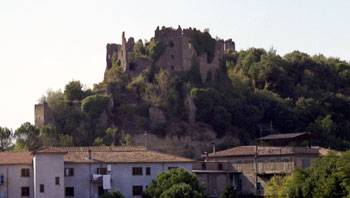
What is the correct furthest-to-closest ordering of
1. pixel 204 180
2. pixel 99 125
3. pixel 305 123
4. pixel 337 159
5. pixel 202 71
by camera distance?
pixel 202 71 → pixel 305 123 → pixel 99 125 → pixel 204 180 → pixel 337 159

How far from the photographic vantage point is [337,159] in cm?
5928

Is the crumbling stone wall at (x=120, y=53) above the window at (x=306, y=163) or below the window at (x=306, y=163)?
above

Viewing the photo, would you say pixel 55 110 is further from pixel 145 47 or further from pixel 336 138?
pixel 336 138

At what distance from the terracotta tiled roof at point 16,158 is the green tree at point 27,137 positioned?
20.3m

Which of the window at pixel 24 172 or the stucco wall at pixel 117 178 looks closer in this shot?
the window at pixel 24 172

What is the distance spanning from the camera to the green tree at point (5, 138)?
286 ft

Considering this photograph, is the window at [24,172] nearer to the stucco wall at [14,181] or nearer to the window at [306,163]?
the stucco wall at [14,181]

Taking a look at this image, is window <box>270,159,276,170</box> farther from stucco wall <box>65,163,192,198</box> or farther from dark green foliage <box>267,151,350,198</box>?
stucco wall <box>65,163,192,198</box>

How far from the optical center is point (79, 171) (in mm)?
64000

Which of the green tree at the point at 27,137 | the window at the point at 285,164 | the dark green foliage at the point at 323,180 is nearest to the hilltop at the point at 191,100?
the green tree at the point at 27,137

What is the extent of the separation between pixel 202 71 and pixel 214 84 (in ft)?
11.5

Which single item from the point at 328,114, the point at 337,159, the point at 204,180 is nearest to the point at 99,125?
the point at 204,180

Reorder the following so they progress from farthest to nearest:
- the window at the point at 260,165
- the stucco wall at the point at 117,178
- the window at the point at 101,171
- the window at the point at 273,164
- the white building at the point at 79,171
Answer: the window at the point at 260,165 → the window at the point at 273,164 → the window at the point at 101,171 → the stucco wall at the point at 117,178 → the white building at the point at 79,171

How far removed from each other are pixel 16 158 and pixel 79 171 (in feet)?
17.7
